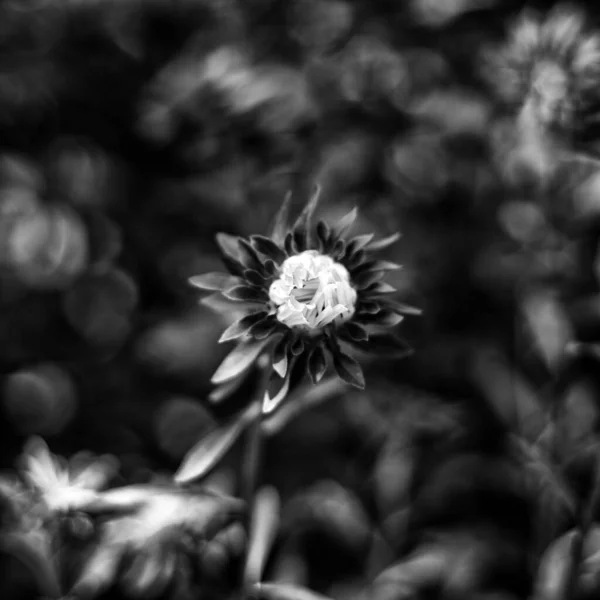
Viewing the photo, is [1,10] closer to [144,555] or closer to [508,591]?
[144,555]

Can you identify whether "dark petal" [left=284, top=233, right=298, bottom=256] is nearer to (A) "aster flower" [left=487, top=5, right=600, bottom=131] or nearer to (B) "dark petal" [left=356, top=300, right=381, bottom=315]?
(B) "dark petal" [left=356, top=300, right=381, bottom=315]

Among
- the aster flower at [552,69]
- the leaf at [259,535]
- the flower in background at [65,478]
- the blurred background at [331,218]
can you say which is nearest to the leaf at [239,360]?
the leaf at [259,535]

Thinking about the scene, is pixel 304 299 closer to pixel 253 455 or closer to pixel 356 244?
pixel 356 244

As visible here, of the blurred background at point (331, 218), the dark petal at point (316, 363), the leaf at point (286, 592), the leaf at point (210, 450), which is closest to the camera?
the dark petal at point (316, 363)

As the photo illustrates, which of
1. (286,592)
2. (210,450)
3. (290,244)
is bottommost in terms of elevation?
(286,592)

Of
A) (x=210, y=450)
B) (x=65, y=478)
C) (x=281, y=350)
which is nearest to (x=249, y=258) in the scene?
(x=281, y=350)

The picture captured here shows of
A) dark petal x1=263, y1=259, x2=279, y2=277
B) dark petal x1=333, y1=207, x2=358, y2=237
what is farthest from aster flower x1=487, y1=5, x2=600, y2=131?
dark petal x1=263, y1=259, x2=279, y2=277

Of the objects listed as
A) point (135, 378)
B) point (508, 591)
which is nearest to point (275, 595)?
point (508, 591)

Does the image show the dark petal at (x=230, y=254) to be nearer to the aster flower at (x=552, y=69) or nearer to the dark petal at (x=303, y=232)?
the dark petal at (x=303, y=232)
